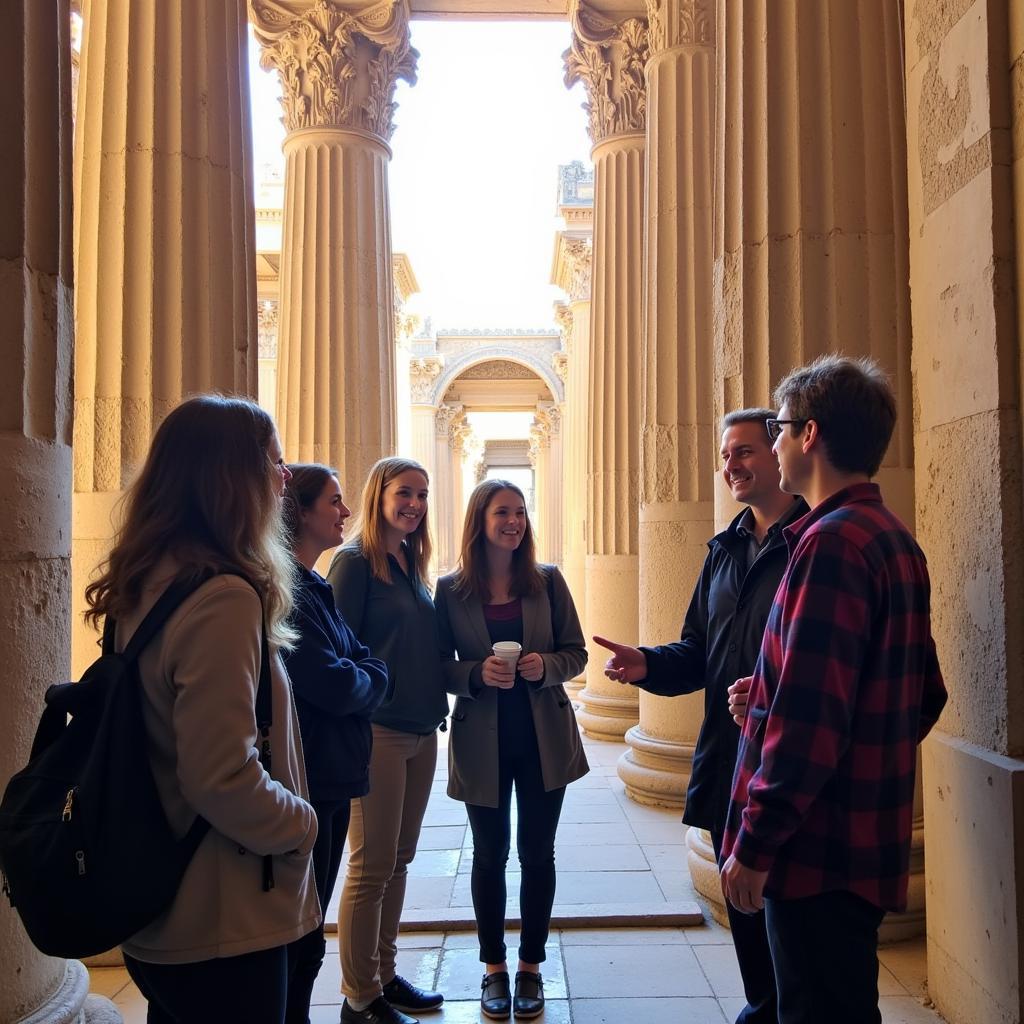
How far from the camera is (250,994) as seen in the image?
6.84 ft

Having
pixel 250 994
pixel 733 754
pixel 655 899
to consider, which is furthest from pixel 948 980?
pixel 250 994

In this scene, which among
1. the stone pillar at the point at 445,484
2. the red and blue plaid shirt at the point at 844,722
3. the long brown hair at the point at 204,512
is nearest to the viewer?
the long brown hair at the point at 204,512

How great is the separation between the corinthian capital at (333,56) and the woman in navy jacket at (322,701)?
8262 millimetres

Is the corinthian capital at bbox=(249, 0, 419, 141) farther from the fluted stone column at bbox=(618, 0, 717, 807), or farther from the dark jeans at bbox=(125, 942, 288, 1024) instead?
the dark jeans at bbox=(125, 942, 288, 1024)

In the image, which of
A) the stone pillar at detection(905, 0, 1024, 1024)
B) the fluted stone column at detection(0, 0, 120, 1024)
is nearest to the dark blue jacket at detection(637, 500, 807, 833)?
the stone pillar at detection(905, 0, 1024, 1024)

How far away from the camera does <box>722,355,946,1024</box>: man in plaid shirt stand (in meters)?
2.27

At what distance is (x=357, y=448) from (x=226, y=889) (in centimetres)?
826

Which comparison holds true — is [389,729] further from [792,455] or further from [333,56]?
[333,56]

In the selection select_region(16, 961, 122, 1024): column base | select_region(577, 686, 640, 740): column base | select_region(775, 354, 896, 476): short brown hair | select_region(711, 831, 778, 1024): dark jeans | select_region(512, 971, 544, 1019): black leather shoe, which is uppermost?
select_region(775, 354, 896, 476): short brown hair

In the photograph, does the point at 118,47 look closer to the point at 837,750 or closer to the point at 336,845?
the point at 336,845

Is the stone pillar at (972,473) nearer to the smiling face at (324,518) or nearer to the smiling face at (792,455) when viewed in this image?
the smiling face at (792,455)

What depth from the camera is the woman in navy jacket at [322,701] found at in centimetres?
311

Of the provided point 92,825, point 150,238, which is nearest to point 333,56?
point 150,238

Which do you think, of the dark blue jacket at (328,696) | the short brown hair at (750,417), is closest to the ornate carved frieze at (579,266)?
the short brown hair at (750,417)
